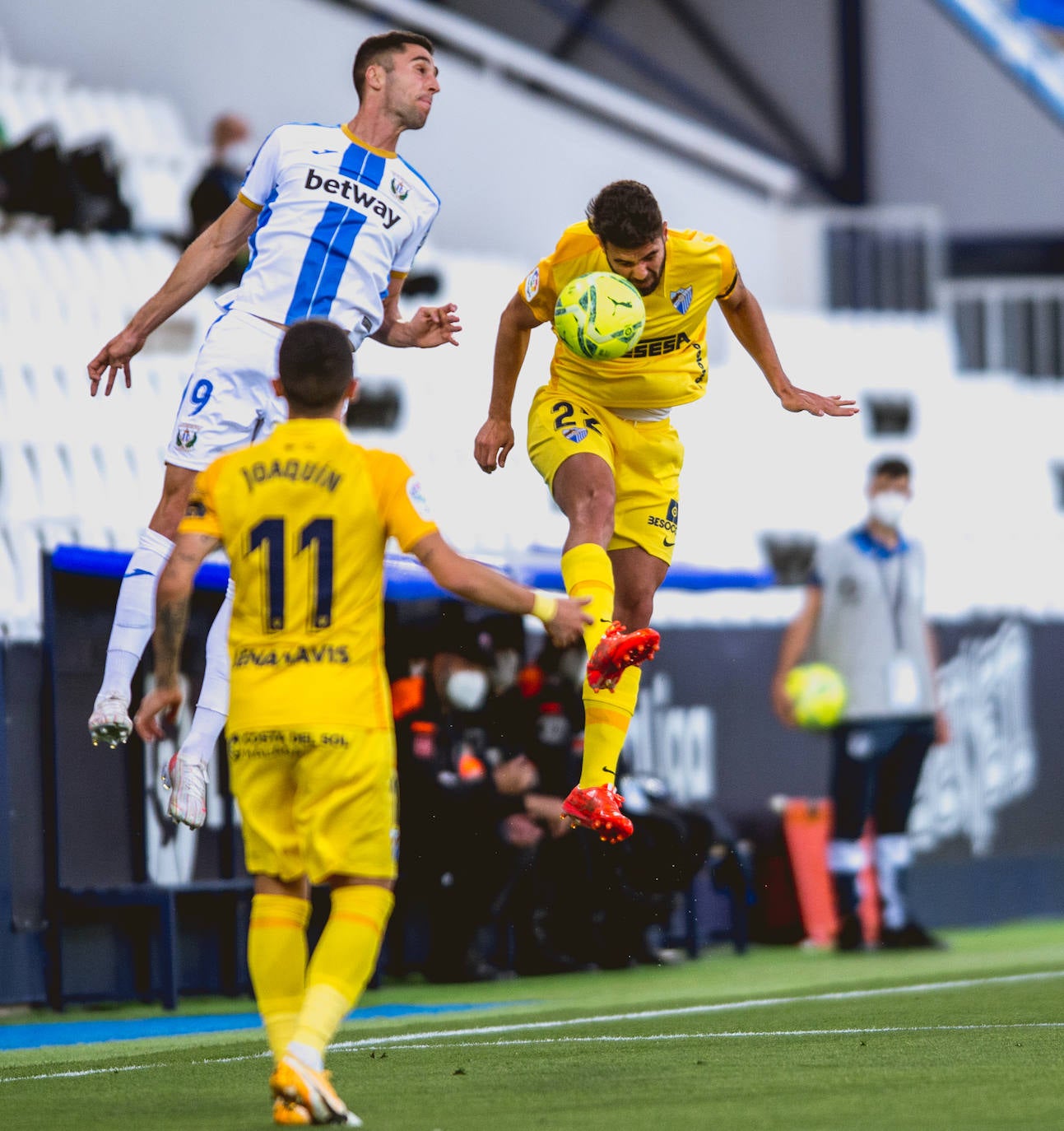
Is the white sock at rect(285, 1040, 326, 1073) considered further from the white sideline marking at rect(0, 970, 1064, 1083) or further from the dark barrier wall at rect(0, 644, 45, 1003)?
the dark barrier wall at rect(0, 644, 45, 1003)

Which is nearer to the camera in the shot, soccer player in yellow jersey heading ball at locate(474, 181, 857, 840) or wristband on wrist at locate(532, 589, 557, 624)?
wristband on wrist at locate(532, 589, 557, 624)

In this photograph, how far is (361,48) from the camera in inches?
326

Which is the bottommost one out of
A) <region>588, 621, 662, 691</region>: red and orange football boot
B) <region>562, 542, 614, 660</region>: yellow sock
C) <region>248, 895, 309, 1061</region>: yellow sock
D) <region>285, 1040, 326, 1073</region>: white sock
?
<region>285, 1040, 326, 1073</region>: white sock

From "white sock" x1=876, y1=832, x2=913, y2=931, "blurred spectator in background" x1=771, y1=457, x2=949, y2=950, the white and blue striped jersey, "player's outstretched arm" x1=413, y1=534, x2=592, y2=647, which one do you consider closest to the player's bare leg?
the white and blue striped jersey

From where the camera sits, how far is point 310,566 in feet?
18.7

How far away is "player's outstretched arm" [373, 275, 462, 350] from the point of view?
8461 millimetres

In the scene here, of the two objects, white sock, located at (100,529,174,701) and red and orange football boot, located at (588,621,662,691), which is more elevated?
white sock, located at (100,529,174,701)

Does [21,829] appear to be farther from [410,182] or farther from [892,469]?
[892,469]

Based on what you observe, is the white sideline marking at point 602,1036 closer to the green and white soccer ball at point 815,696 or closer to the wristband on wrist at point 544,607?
the wristband on wrist at point 544,607

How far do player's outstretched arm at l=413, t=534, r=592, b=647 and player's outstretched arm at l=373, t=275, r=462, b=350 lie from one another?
9.26 feet

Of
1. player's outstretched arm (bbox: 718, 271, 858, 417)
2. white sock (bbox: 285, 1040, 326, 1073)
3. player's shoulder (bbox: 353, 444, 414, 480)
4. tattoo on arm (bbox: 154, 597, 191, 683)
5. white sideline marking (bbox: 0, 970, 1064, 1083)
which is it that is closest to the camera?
white sock (bbox: 285, 1040, 326, 1073)

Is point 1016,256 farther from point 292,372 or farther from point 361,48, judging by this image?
point 292,372

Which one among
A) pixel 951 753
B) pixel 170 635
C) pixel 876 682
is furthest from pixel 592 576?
pixel 951 753

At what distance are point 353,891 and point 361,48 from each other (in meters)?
3.71
